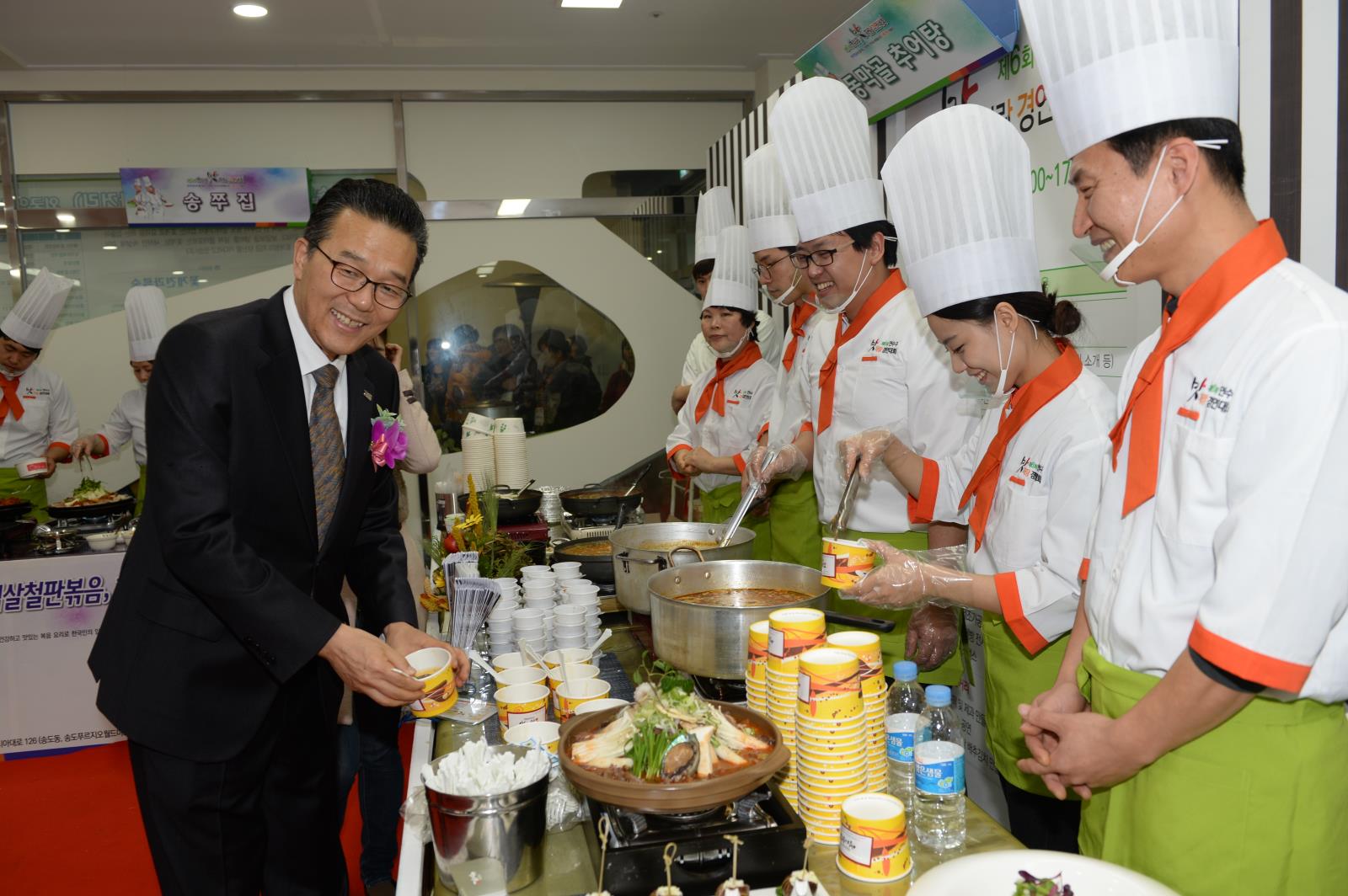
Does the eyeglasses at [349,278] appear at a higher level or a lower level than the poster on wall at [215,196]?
lower

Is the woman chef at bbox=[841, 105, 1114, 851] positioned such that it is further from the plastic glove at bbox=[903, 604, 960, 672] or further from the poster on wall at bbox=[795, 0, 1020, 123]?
the poster on wall at bbox=[795, 0, 1020, 123]

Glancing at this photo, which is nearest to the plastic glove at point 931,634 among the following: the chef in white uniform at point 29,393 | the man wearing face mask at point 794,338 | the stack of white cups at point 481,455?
the man wearing face mask at point 794,338

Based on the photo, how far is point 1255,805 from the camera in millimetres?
1236

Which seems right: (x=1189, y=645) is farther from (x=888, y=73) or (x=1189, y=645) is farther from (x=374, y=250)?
(x=888, y=73)

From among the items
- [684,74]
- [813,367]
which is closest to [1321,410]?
[813,367]

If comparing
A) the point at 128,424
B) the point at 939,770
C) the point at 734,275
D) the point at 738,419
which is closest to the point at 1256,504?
the point at 939,770

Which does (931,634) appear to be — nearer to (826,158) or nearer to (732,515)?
(732,515)

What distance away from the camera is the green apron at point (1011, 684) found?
6.21 ft

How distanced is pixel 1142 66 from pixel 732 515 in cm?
243

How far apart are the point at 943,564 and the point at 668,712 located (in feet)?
3.64

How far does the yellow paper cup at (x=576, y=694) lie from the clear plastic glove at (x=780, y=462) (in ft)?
4.35

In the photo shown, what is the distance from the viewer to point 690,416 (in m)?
4.69

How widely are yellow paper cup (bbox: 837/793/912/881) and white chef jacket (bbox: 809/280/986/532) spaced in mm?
1486

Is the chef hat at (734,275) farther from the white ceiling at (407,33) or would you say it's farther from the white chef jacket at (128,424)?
the white chef jacket at (128,424)
